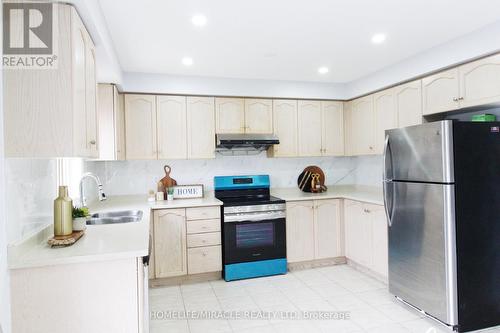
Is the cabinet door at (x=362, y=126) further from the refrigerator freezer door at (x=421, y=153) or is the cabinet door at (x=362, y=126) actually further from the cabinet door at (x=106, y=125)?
the cabinet door at (x=106, y=125)

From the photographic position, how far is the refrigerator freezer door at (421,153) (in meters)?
2.25

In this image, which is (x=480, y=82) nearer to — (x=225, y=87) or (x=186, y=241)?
(x=225, y=87)

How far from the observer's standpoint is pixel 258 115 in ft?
12.8

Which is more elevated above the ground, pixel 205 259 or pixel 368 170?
pixel 368 170

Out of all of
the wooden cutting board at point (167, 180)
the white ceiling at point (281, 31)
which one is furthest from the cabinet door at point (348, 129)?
the wooden cutting board at point (167, 180)

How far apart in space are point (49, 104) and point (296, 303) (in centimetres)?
248

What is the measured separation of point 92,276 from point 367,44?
2.70 metres

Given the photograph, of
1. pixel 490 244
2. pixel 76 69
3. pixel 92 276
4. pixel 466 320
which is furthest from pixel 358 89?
pixel 92 276

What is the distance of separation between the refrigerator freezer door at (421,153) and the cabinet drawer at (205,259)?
1.93 m

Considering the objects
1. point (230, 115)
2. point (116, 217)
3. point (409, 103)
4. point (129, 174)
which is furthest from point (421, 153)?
point (129, 174)

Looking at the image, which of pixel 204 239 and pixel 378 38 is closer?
pixel 378 38

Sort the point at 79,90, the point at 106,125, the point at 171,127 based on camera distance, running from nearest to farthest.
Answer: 1. the point at 79,90
2. the point at 106,125
3. the point at 171,127

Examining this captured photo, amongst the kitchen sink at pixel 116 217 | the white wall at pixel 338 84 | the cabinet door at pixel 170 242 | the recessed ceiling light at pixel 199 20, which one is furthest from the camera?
the cabinet door at pixel 170 242

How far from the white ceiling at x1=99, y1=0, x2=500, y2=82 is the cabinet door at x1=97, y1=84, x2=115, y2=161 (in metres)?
0.40
